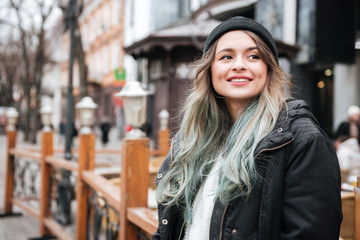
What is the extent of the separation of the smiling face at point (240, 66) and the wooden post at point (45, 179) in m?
4.58

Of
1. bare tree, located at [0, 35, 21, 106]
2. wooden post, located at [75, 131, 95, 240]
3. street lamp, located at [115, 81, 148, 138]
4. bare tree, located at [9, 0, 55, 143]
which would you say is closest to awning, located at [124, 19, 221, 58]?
wooden post, located at [75, 131, 95, 240]

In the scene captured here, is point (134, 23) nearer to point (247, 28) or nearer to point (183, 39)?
point (183, 39)

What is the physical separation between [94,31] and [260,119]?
3610 centimetres

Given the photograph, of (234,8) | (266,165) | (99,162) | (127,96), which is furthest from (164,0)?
(266,165)

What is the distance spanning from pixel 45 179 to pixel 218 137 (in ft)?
14.9

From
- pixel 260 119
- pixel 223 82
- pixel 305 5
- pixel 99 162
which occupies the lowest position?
pixel 99 162

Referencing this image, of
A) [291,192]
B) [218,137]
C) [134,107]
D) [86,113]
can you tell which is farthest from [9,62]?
[291,192]

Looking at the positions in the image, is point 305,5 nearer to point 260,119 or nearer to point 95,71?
point 260,119

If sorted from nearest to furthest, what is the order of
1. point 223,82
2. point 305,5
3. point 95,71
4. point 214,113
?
point 223,82 → point 214,113 → point 305,5 → point 95,71

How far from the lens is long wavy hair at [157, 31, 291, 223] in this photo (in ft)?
4.77

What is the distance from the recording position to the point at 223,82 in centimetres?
167

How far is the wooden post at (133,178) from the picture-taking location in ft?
8.77

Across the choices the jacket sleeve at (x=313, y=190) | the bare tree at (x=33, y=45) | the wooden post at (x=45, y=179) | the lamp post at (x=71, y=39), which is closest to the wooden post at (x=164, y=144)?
the jacket sleeve at (x=313, y=190)

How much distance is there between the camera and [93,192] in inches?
153
